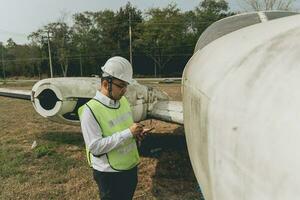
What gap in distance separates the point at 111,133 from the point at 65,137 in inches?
242

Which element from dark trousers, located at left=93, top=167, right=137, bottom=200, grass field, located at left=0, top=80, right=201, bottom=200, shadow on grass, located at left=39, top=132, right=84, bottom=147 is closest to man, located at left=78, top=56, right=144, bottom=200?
dark trousers, located at left=93, top=167, right=137, bottom=200

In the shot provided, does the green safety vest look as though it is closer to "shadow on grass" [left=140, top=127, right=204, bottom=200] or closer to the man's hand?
the man's hand

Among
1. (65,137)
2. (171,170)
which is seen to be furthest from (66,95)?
(65,137)

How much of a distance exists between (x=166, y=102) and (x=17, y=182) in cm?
312

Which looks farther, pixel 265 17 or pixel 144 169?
pixel 144 169

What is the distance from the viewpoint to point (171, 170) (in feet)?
21.7

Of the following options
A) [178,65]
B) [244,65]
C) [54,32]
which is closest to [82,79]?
[244,65]

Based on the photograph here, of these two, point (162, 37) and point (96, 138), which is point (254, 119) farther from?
point (162, 37)

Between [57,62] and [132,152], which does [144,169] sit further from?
[57,62]

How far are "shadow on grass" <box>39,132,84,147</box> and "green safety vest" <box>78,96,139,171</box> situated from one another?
16.1 feet

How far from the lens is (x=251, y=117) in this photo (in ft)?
5.43

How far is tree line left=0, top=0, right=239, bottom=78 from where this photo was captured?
164 feet

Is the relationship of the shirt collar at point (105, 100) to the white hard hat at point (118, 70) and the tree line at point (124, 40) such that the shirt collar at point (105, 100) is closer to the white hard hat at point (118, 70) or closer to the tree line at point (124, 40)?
the white hard hat at point (118, 70)

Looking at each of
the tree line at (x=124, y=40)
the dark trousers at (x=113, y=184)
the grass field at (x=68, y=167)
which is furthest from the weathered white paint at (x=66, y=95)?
the tree line at (x=124, y=40)
